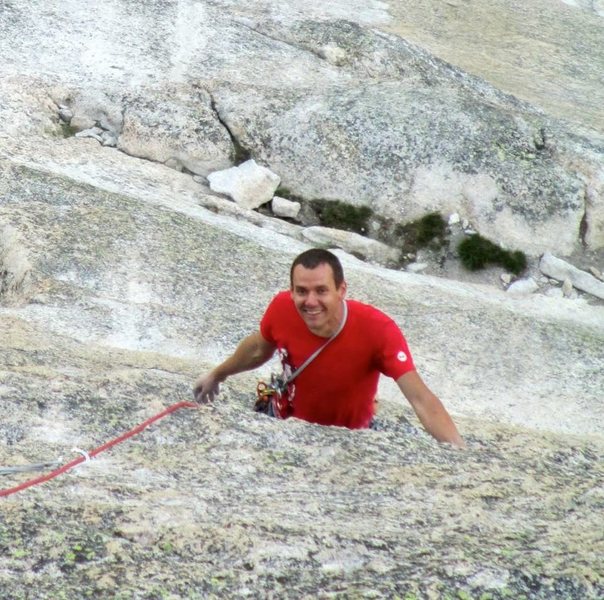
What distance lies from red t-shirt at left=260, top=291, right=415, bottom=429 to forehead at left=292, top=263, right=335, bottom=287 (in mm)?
302

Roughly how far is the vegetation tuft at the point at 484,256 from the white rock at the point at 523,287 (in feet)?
0.92

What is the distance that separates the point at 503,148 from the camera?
17.1 m

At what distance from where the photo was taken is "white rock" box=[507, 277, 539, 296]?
15977 mm

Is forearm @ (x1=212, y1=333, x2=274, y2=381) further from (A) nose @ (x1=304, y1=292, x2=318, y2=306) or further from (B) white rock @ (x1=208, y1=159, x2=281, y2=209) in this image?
(B) white rock @ (x1=208, y1=159, x2=281, y2=209)

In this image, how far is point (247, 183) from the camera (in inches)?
631

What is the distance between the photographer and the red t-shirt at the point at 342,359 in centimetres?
705

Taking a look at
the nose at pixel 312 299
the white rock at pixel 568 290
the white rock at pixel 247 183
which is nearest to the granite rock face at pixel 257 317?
the white rock at pixel 568 290

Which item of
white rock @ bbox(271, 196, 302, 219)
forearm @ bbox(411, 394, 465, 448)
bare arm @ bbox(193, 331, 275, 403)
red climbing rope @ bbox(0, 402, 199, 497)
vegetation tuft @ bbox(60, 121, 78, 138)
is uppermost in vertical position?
vegetation tuft @ bbox(60, 121, 78, 138)

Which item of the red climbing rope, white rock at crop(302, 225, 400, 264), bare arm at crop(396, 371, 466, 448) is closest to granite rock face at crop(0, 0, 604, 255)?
white rock at crop(302, 225, 400, 264)

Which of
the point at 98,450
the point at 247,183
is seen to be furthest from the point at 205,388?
the point at 247,183

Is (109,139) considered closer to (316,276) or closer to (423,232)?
(423,232)

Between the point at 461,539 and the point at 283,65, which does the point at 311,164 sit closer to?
the point at 283,65

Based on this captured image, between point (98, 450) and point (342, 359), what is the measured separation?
177 centimetres

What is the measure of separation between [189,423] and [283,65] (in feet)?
39.0
